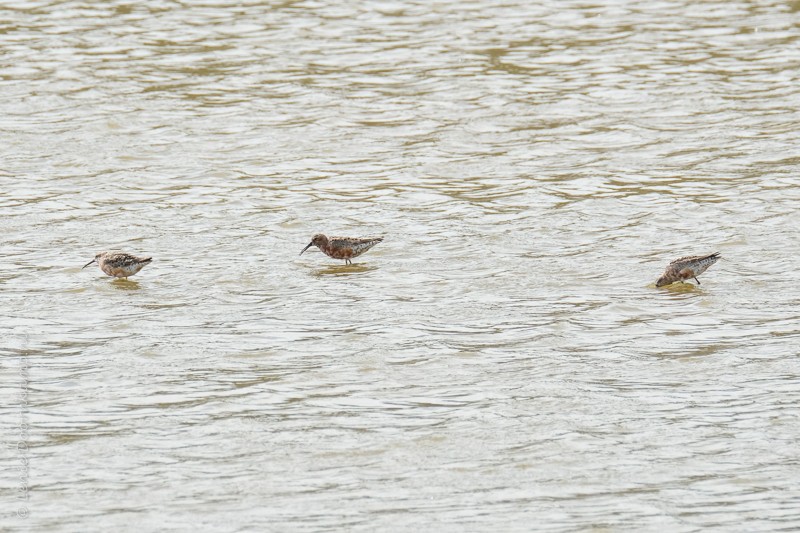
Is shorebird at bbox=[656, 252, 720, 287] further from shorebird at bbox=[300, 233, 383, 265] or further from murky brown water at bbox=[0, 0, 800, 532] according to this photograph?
shorebird at bbox=[300, 233, 383, 265]

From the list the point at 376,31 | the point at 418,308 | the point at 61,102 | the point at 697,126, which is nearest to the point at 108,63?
the point at 61,102

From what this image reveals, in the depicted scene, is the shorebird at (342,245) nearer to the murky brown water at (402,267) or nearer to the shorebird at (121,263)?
the murky brown water at (402,267)

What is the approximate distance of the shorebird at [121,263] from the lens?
1625cm

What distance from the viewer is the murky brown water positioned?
11.2 metres

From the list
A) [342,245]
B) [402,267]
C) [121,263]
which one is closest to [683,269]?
[402,267]

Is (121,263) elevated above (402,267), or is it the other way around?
(121,263)

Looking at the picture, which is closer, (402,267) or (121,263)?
(121,263)

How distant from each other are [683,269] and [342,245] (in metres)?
3.95

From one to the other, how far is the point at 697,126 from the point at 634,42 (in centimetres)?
527

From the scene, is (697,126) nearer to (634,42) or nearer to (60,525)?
(634,42)

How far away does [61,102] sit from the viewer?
24641mm

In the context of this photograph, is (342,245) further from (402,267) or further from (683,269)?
(683,269)

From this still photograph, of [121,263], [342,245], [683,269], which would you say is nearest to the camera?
[683,269]

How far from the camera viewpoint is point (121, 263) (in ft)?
53.3
